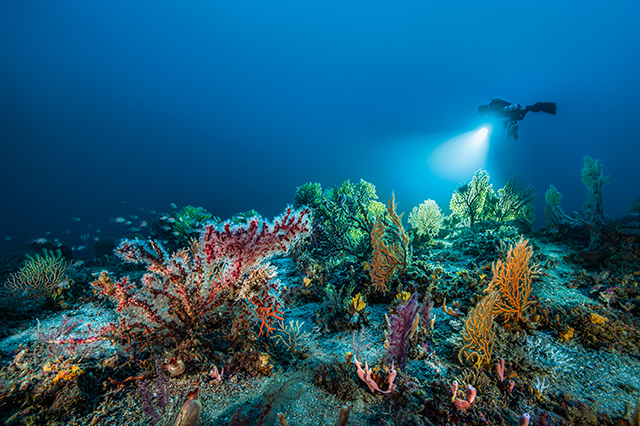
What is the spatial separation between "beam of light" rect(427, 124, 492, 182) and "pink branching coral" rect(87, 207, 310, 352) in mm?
113375

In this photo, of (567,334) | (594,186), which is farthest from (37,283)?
(594,186)

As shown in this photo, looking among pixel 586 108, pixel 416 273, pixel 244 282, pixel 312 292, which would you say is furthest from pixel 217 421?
pixel 586 108

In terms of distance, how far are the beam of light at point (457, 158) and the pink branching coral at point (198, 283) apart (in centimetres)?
11337

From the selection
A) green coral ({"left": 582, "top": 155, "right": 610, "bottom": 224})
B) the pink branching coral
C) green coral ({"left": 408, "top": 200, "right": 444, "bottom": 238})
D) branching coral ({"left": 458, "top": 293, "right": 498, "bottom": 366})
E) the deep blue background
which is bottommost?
the pink branching coral

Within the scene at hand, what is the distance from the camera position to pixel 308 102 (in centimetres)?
11181

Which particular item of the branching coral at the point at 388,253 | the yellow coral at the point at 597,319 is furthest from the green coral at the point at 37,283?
the yellow coral at the point at 597,319

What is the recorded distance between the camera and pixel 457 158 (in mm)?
108688

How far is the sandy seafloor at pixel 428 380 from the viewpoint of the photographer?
2254 millimetres

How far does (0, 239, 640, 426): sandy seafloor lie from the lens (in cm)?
225

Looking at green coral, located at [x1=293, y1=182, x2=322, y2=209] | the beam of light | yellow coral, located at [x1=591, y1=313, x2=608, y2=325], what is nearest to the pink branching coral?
yellow coral, located at [x1=591, y1=313, x2=608, y2=325]

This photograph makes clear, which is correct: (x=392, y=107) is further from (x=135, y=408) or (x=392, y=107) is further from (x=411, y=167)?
(x=135, y=408)

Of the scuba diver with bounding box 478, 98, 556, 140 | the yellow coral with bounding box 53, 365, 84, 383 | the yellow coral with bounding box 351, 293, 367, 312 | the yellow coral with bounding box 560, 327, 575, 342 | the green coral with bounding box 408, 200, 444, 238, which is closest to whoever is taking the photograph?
the yellow coral with bounding box 53, 365, 84, 383

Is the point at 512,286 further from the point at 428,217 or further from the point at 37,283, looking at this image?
the point at 37,283

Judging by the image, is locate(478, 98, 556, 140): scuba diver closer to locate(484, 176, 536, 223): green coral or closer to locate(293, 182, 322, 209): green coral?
locate(484, 176, 536, 223): green coral
